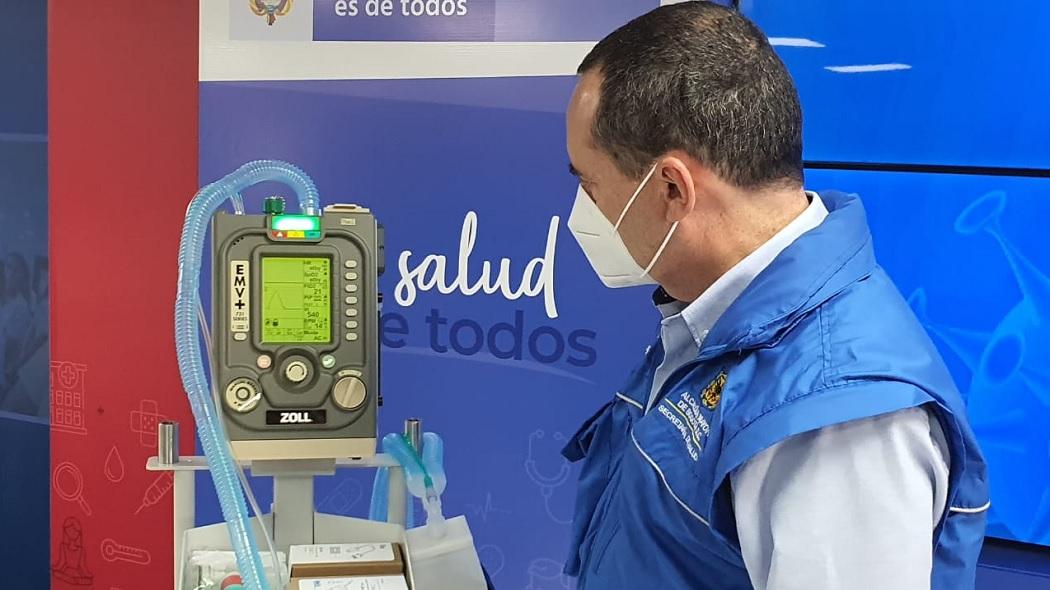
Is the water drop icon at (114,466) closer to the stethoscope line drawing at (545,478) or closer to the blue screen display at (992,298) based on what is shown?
the stethoscope line drawing at (545,478)

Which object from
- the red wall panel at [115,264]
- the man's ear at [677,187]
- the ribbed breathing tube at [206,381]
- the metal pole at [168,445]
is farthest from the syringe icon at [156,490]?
the man's ear at [677,187]

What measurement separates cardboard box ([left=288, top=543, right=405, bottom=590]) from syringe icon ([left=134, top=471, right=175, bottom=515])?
165 centimetres

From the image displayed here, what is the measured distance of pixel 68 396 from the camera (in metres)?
3.02

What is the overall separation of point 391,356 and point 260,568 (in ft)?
4.28

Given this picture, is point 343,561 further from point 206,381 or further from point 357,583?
point 206,381

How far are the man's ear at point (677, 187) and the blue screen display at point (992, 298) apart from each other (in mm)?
1167

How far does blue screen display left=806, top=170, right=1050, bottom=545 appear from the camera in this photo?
2.11 m

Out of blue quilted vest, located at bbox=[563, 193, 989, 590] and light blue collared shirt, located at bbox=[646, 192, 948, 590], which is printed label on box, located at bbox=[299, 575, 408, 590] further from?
light blue collared shirt, located at bbox=[646, 192, 948, 590]

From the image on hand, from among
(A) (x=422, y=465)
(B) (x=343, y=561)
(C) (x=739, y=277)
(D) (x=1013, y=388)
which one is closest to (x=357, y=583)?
(B) (x=343, y=561)

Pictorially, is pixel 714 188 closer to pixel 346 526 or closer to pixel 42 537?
pixel 346 526

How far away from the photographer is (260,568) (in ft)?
4.38

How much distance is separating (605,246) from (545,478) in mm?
1259

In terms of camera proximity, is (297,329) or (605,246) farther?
(297,329)

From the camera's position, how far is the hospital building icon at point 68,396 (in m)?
3.00
